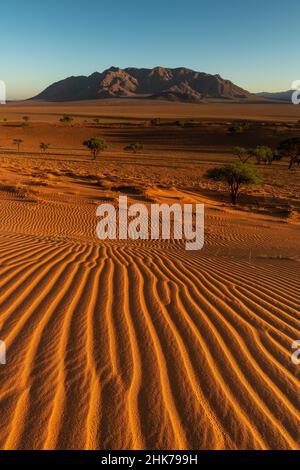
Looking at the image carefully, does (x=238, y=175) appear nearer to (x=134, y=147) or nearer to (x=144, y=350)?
(x=144, y=350)

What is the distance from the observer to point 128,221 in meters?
12.9

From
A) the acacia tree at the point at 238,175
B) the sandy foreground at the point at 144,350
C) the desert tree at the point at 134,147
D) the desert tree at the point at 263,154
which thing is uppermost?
the desert tree at the point at 134,147

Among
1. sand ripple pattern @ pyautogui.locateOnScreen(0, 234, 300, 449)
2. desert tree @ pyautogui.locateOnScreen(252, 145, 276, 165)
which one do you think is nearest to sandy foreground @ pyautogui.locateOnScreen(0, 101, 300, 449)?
sand ripple pattern @ pyautogui.locateOnScreen(0, 234, 300, 449)

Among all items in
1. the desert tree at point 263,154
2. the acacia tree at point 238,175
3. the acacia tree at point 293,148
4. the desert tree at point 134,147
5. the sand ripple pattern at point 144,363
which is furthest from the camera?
the desert tree at point 134,147

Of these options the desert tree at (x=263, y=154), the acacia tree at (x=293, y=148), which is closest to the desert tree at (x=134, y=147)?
the desert tree at (x=263, y=154)

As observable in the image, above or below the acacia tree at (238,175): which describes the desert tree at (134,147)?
above

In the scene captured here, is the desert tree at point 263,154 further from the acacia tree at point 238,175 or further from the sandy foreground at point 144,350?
the sandy foreground at point 144,350

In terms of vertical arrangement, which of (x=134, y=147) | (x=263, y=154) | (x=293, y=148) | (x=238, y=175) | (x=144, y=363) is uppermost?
(x=134, y=147)

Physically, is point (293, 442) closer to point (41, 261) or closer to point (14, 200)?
point (41, 261)

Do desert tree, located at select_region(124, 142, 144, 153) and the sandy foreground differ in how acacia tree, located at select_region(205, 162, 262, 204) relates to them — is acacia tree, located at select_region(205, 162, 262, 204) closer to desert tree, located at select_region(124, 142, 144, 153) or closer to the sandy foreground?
the sandy foreground

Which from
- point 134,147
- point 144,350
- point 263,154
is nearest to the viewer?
point 144,350

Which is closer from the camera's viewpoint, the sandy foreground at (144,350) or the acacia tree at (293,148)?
the sandy foreground at (144,350)

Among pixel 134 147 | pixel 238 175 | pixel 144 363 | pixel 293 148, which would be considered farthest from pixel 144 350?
pixel 134 147
